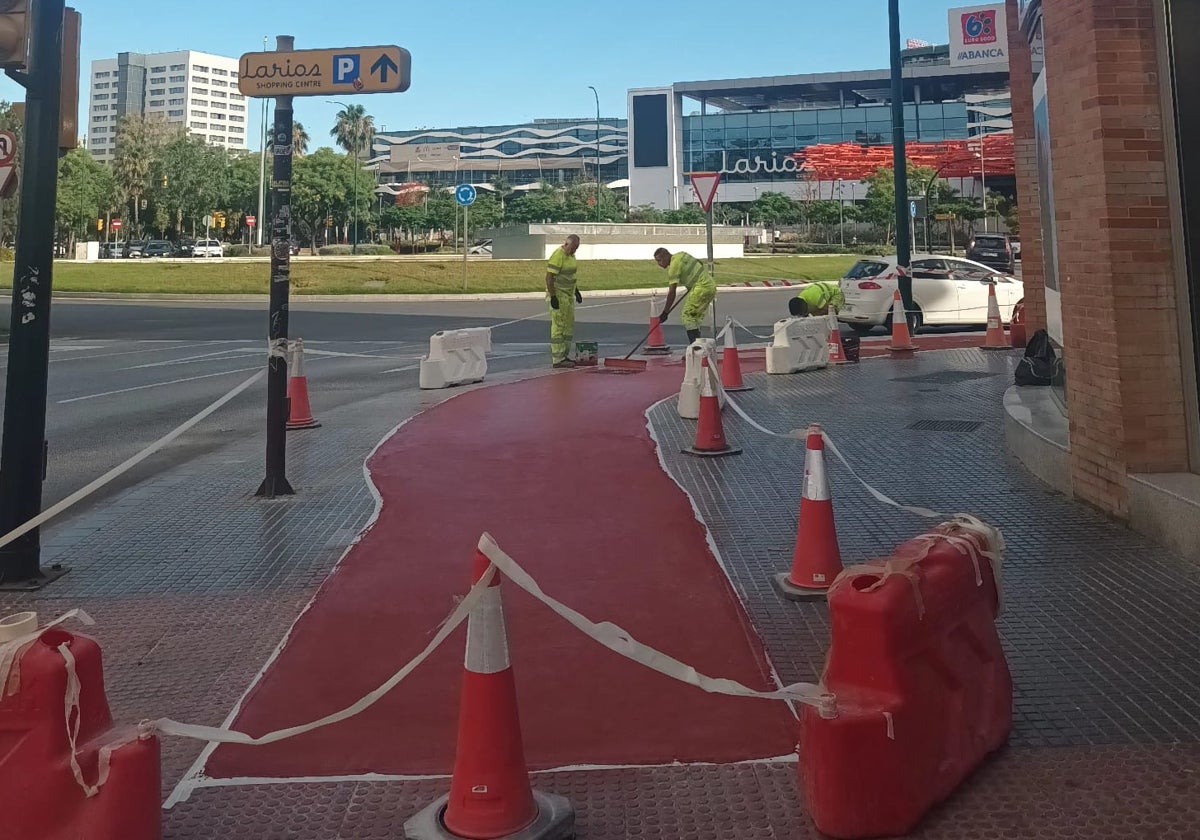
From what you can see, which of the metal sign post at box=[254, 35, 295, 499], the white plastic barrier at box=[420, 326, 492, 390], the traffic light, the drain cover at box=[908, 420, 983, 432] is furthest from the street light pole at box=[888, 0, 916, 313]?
the traffic light

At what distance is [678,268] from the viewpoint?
14.4 m

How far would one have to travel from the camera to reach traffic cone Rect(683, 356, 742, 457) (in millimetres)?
8648

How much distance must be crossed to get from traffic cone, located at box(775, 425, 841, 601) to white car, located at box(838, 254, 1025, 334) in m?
14.7

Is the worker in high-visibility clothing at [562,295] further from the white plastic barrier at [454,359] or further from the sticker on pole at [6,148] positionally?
the sticker on pole at [6,148]

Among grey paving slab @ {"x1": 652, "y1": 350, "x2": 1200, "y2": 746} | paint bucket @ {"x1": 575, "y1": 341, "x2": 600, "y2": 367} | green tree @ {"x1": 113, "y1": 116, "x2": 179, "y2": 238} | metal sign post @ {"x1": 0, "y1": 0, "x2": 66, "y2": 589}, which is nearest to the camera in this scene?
grey paving slab @ {"x1": 652, "y1": 350, "x2": 1200, "y2": 746}

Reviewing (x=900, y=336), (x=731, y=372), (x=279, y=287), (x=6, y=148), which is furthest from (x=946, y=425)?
(x=6, y=148)

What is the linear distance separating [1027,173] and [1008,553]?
24.8 ft

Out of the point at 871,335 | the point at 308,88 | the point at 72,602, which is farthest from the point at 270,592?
the point at 871,335

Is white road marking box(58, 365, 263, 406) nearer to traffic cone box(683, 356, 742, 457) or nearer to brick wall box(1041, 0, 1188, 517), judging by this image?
traffic cone box(683, 356, 742, 457)

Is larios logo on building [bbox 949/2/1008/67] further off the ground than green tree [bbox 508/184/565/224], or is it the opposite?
larios logo on building [bbox 949/2/1008/67]

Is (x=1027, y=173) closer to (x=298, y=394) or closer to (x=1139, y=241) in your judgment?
(x=1139, y=241)

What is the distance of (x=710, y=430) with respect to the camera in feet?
28.7

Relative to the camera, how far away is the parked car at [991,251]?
35.0 meters

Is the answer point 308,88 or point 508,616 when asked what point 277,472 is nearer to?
point 308,88
